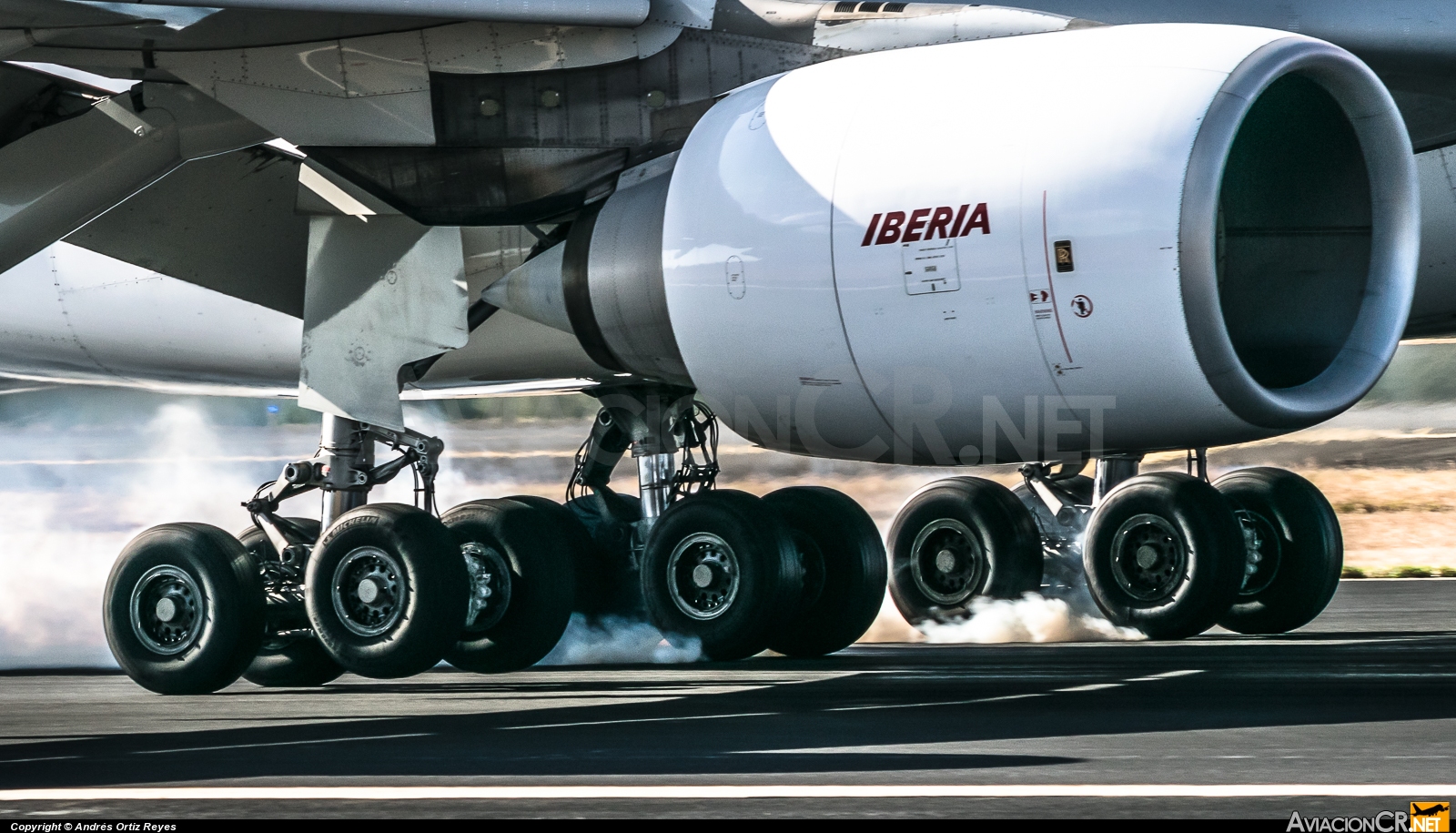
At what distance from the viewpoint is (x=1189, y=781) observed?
15.8 feet

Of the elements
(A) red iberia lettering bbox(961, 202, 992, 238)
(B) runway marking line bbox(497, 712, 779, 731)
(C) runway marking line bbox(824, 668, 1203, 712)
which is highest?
(A) red iberia lettering bbox(961, 202, 992, 238)

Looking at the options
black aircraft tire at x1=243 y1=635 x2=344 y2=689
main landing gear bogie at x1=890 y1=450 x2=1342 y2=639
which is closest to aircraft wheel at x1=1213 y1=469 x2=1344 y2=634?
main landing gear bogie at x1=890 y1=450 x2=1342 y2=639

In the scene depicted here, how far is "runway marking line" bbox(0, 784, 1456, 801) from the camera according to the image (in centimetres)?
458

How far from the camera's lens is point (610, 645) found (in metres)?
10.0

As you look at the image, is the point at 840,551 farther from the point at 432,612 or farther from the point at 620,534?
the point at 432,612

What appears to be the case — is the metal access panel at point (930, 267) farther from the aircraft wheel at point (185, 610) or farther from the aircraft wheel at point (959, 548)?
the aircraft wheel at point (959, 548)

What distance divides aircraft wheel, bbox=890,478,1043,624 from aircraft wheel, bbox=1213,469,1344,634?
1156 mm

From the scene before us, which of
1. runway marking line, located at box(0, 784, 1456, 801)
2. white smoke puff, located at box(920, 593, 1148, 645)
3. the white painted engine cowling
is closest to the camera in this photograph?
runway marking line, located at box(0, 784, 1456, 801)

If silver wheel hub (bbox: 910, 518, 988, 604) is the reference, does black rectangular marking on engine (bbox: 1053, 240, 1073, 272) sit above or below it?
above

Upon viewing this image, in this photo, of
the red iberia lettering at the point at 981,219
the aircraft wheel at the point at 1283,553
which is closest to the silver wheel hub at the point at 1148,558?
the aircraft wheel at the point at 1283,553

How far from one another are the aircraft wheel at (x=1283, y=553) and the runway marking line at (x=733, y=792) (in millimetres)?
5606

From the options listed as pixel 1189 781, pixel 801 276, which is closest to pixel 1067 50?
pixel 801 276

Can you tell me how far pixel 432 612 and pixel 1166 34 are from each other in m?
3.70

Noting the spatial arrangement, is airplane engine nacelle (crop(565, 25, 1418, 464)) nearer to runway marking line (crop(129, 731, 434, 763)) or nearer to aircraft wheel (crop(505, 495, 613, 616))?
runway marking line (crop(129, 731, 434, 763))
